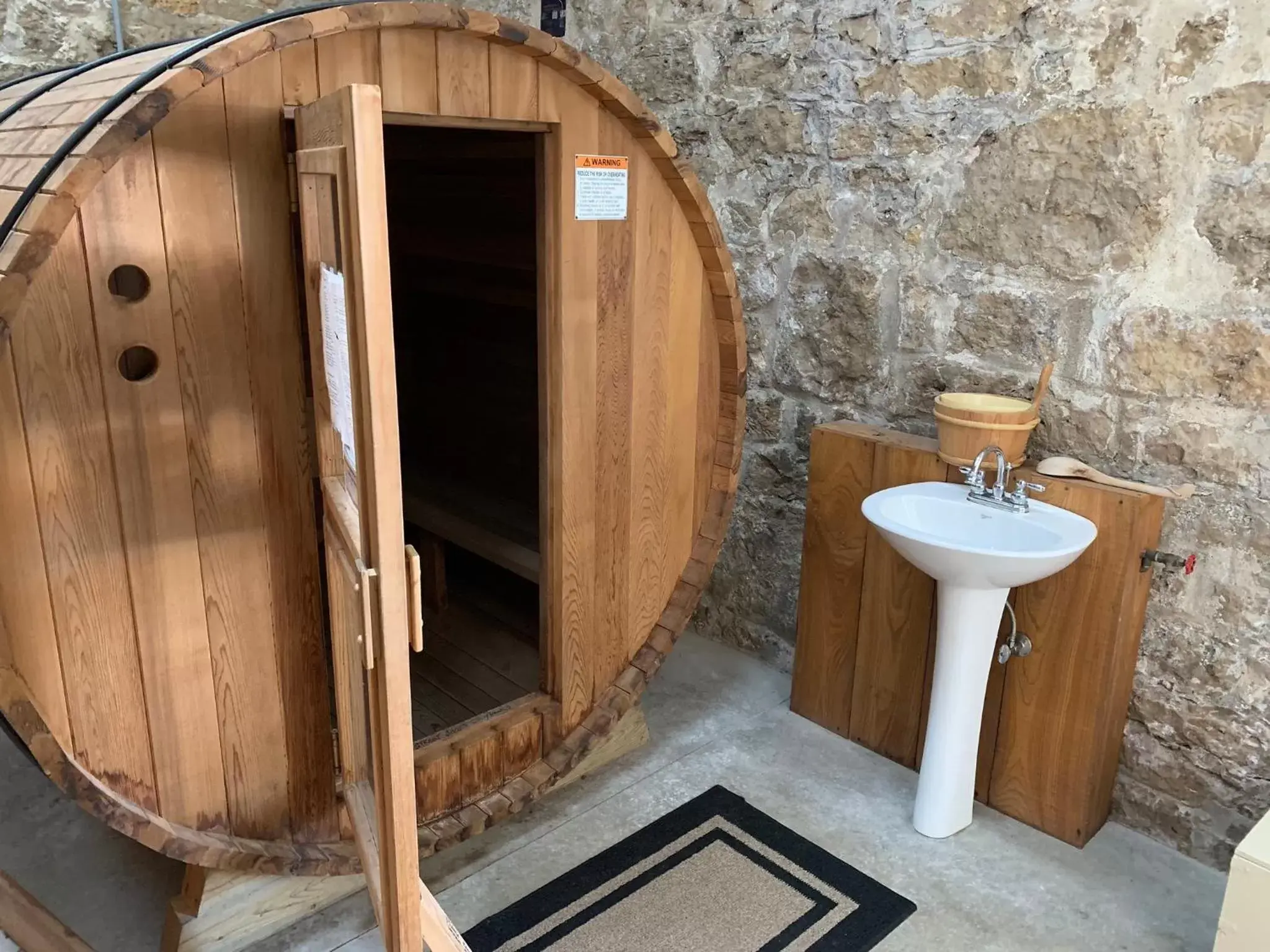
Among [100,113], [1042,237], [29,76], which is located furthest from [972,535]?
[29,76]

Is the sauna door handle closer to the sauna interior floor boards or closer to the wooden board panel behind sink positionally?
the sauna interior floor boards

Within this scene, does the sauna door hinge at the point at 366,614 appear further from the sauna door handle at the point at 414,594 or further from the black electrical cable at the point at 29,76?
the black electrical cable at the point at 29,76

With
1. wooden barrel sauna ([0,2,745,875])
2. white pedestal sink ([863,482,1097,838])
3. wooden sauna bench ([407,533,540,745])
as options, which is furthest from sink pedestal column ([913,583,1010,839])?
wooden sauna bench ([407,533,540,745])

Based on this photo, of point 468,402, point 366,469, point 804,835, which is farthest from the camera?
point 468,402

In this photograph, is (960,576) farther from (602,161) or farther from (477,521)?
(477,521)

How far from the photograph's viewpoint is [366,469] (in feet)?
4.05

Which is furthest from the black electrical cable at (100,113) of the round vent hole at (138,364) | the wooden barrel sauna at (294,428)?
the round vent hole at (138,364)

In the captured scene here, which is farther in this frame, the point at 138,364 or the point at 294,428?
the point at 294,428

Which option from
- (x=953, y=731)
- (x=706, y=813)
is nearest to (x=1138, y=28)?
(x=953, y=731)

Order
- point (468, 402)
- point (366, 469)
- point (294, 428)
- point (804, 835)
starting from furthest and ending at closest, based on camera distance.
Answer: point (468, 402), point (804, 835), point (294, 428), point (366, 469)

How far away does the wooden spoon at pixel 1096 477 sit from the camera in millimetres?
2182

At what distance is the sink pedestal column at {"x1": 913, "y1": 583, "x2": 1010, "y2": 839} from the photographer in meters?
2.23

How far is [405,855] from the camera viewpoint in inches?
54.8

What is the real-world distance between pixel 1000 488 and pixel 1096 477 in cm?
22
